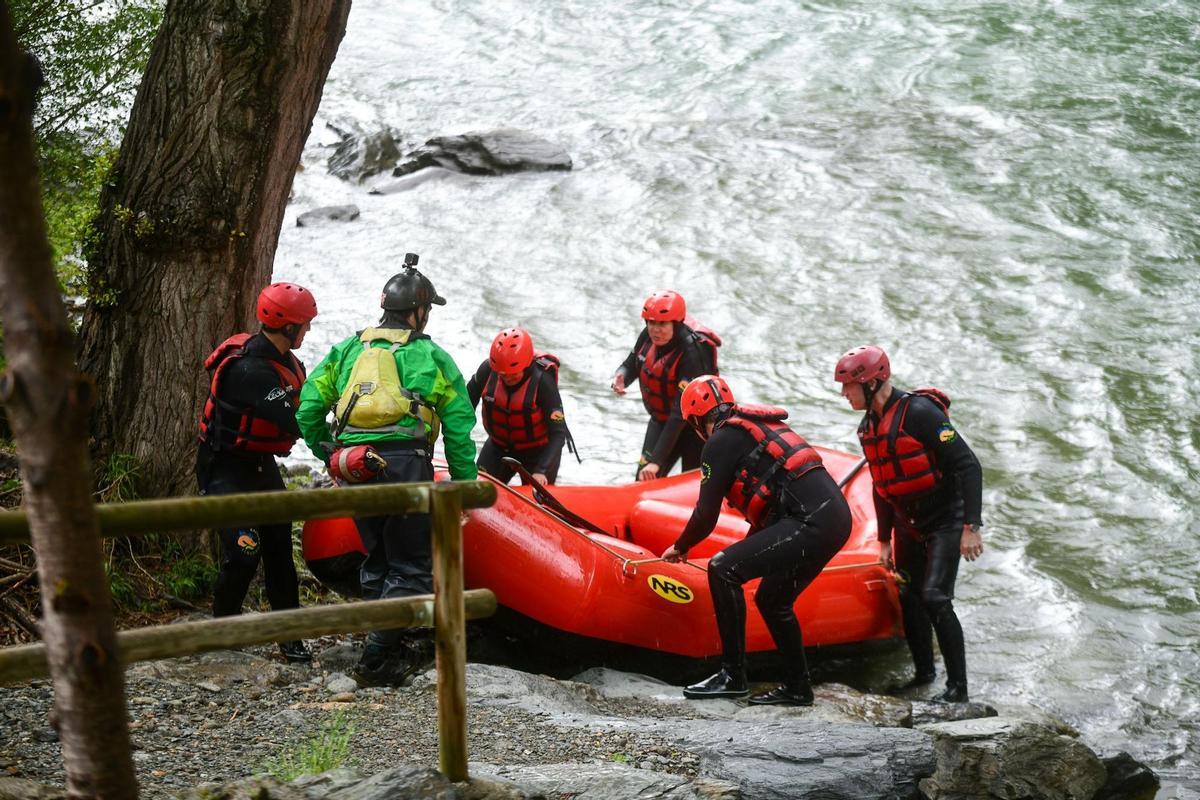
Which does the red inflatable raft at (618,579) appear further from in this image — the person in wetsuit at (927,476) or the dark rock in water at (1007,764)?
the dark rock in water at (1007,764)

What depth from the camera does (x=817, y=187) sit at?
14.3 meters

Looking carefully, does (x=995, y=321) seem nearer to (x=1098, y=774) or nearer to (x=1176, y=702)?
(x=1176, y=702)

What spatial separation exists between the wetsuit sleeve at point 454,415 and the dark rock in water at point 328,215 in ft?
30.6

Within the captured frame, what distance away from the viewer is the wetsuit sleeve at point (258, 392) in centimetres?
485

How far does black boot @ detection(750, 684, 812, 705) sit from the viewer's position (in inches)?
209

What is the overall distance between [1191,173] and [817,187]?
429 cm

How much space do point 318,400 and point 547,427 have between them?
2.03 metres

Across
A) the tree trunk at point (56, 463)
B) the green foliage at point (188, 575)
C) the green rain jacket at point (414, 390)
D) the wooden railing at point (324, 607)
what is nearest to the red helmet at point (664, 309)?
the green rain jacket at point (414, 390)

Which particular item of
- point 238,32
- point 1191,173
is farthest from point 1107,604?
point 1191,173

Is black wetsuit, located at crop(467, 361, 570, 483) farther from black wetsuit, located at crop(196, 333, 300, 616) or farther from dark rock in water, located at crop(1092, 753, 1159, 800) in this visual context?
dark rock in water, located at crop(1092, 753, 1159, 800)

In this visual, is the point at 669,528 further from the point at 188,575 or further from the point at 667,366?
the point at 188,575

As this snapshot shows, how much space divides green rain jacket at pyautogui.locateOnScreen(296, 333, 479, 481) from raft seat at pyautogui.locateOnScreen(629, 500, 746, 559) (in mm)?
1933

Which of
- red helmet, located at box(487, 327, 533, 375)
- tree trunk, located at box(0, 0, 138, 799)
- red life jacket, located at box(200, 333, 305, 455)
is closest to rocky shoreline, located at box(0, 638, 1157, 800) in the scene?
red life jacket, located at box(200, 333, 305, 455)

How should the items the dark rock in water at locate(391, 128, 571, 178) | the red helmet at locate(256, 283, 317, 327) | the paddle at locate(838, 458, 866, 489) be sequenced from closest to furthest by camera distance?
1. the red helmet at locate(256, 283, 317, 327)
2. the paddle at locate(838, 458, 866, 489)
3. the dark rock in water at locate(391, 128, 571, 178)
